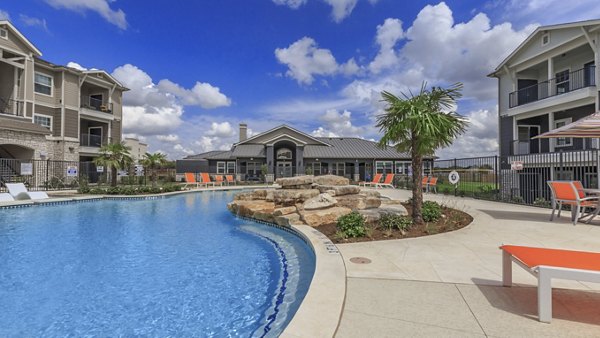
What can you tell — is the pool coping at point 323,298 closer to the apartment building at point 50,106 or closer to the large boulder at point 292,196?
the large boulder at point 292,196

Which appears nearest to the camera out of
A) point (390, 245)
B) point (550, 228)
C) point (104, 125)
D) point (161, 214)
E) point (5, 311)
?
point (5, 311)

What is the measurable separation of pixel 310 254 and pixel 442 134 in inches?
163

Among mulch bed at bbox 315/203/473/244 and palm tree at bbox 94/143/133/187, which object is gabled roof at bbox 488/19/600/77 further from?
palm tree at bbox 94/143/133/187

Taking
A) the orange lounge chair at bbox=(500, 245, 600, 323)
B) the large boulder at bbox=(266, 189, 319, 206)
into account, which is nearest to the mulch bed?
the large boulder at bbox=(266, 189, 319, 206)

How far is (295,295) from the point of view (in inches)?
153

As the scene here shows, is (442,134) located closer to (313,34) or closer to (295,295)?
(295,295)

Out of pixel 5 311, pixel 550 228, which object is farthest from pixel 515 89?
pixel 5 311

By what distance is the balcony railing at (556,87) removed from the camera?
549 inches

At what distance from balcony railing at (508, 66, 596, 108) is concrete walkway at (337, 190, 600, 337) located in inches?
524

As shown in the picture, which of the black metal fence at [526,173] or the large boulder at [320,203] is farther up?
the black metal fence at [526,173]

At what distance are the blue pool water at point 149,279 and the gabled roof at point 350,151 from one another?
76.6 ft

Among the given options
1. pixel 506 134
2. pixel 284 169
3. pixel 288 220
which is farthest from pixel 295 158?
pixel 288 220

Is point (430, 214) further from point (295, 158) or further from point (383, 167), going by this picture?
point (383, 167)

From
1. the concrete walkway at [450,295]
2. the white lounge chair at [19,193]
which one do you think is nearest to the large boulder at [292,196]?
the concrete walkway at [450,295]
